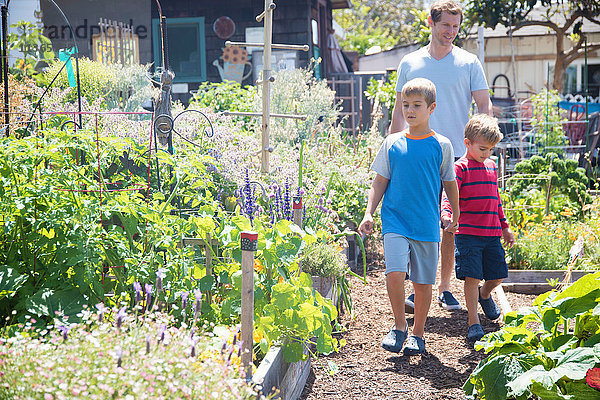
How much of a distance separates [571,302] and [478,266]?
3.57ft

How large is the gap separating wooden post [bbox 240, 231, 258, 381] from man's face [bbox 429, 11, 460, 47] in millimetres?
2379

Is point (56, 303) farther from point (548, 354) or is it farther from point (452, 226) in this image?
point (452, 226)

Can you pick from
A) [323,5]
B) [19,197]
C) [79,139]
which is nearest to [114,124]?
[79,139]

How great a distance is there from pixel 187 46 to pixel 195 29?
33 centimetres

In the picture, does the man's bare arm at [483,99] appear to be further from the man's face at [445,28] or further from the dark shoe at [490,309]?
the dark shoe at [490,309]

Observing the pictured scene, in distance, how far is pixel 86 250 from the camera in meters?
2.19

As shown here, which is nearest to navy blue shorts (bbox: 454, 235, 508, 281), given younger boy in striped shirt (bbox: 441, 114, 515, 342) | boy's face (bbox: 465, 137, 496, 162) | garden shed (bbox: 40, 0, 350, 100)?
younger boy in striped shirt (bbox: 441, 114, 515, 342)

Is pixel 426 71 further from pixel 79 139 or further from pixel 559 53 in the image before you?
pixel 559 53

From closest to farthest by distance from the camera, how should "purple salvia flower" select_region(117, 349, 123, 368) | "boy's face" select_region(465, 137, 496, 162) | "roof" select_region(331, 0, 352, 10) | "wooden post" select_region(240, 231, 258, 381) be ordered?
"purple salvia flower" select_region(117, 349, 123, 368), "wooden post" select_region(240, 231, 258, 381), "boy's face" select_region(465, 137, 496, 162), "roof" select_region(331, 0, 352, 10)

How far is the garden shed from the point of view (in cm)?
1149

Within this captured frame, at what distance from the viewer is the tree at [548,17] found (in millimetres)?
13767

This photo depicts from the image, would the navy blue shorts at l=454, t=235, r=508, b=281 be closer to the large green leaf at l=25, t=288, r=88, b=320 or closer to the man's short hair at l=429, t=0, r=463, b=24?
the man's short hair at l=429, t=0, r=463, b=24

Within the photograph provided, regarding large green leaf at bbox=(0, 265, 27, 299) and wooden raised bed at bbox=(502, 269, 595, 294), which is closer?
large green leaf at bbox=(0, 265, 27, 299)

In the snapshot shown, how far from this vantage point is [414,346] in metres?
3.25
